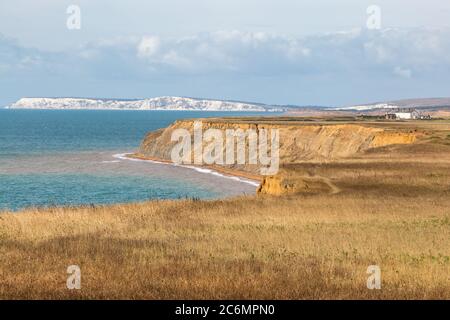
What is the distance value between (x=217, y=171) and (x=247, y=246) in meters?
66.8

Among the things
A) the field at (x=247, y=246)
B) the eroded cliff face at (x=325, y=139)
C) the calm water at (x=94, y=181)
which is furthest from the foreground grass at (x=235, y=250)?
the eroded cliff face at (x=325, y=139)

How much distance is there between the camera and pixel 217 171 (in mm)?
84250

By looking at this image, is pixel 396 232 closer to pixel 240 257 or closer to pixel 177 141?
pixel 240 257

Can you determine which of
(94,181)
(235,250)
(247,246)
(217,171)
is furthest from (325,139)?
(235,250)

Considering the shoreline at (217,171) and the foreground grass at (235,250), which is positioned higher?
the foreground grass at (235,250)

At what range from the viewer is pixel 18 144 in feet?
446

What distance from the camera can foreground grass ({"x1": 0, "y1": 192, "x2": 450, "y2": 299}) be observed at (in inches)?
468

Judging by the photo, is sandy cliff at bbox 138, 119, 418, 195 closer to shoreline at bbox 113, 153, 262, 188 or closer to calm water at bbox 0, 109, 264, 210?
shoreline at bbox 113, 153, 262, 188

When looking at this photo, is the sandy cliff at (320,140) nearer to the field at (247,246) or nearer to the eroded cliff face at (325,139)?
the eroded cliff face at (325,139)

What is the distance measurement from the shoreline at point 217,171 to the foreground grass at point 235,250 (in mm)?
41424

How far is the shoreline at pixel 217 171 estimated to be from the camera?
241ft
